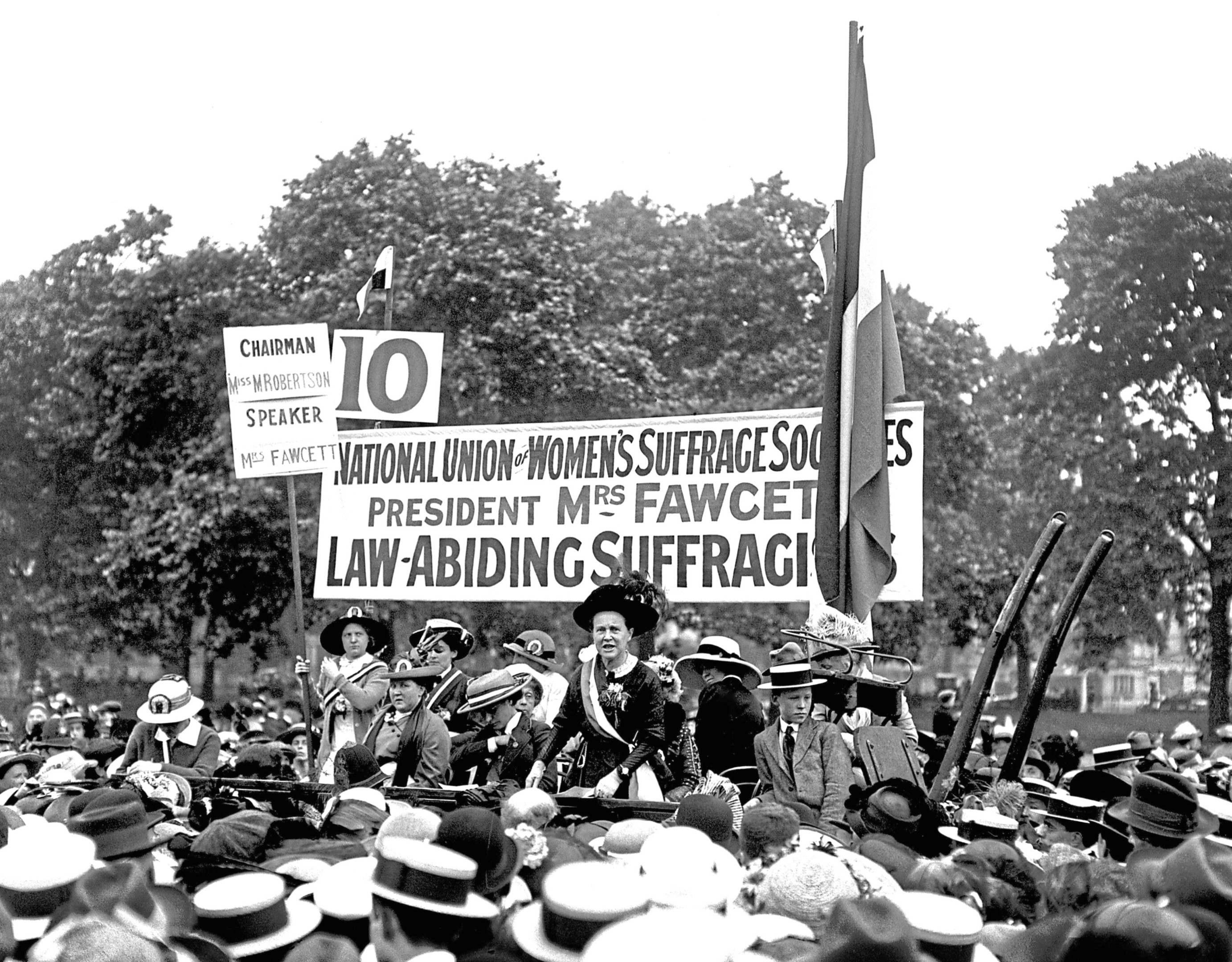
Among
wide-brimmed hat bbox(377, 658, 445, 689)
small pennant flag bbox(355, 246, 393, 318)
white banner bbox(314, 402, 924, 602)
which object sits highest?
small pennant flag bbox(355, 246, 393, 318)

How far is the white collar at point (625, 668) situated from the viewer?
670 centimetres

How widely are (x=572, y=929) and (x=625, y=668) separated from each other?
410cm

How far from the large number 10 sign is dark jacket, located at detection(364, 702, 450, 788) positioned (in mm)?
3702

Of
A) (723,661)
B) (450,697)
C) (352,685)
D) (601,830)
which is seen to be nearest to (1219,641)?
(723,661)

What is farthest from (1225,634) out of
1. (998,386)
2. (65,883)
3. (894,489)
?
(65,883)

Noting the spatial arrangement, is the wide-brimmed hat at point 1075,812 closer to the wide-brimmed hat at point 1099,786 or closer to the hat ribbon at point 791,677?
the wide-brimmed hat at point 1099,786

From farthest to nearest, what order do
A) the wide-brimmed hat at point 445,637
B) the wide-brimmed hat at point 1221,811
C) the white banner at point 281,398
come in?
the white banner at point 281,398 < the wide-brimmed hat at point 445,637 < the wide-brimmed hat at point 1221,811

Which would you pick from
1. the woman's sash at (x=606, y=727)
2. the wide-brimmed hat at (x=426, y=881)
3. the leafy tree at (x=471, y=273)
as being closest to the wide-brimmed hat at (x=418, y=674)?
the woman's sash at (x=606, y=727)

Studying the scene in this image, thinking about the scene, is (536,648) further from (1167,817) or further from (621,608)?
(1167,817)

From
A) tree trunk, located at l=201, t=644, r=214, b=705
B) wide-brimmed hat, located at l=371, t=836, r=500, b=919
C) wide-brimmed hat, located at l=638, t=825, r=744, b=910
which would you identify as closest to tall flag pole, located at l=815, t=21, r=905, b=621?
wide-brimmed hat, located at l=638, t=825, r=744, b=910

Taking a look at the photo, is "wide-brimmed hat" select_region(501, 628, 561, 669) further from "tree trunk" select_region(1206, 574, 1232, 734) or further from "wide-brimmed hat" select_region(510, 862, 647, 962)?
"tree trunk" select_region(1206, 574, 1232, 734)

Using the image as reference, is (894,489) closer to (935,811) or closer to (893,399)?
(893,399)

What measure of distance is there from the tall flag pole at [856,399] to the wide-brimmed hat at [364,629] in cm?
274

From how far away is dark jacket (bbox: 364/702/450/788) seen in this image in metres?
7.39
